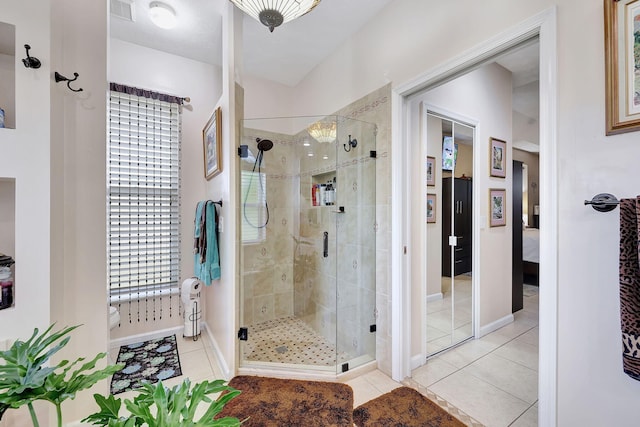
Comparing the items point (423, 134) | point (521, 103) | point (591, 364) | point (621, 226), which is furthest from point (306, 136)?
point (521, 103)

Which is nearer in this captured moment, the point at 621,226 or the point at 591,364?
the point at 621,226

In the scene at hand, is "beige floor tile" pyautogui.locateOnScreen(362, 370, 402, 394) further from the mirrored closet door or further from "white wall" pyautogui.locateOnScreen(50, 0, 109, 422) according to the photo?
"white wall" pyautogui.locateOnScreen(50, 0, 109, 422)

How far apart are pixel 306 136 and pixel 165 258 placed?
2.01 meters

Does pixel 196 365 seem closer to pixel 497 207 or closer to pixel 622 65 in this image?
pixel 622 65

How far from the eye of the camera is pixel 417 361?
224cm

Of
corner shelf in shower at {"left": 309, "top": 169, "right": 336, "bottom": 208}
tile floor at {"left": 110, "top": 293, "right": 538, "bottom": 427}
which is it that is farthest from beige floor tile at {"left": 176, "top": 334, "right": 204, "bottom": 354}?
corner shelf in shower at {"left": 309, "top": 169, "right": 336, "bottom": 208}

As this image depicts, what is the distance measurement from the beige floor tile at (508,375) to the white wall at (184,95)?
9.49 feet

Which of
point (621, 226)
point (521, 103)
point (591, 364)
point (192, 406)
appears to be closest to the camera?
point (192, 406)

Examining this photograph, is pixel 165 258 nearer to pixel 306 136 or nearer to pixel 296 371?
pixel 296 371

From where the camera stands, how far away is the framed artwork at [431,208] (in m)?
2.42

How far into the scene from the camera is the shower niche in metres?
2.36

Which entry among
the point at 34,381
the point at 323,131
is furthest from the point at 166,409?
the point at 323,131

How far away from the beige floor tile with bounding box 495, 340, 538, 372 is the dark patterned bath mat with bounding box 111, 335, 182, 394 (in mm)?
2936

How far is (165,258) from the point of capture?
2797 mm
